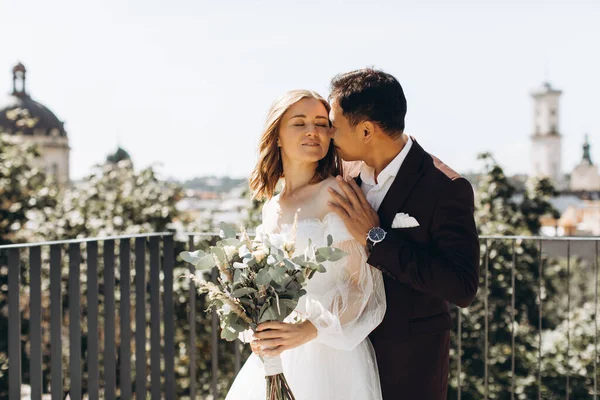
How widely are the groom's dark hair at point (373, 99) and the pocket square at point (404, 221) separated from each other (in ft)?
0.98

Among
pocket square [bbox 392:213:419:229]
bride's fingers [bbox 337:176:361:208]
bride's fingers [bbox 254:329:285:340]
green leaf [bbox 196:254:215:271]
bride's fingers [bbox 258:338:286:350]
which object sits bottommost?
bride's fingers [bbox 258:338:286:350]

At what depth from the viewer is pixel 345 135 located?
7.91 feet

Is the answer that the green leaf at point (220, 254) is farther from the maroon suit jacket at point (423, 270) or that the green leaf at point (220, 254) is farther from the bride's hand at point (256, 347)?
the maroon suit jacket at point (423, 270)

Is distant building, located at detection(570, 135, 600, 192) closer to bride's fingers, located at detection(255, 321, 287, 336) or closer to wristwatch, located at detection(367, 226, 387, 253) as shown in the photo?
wristwatch, located at detection(367, 226, 387, 253)

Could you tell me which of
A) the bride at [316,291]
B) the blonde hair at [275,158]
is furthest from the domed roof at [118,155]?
the bride at [316,291]

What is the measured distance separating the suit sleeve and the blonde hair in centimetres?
55

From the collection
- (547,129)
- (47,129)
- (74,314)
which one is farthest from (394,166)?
(547,129)

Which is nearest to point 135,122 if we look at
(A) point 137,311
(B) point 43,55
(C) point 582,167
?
(B) point 43,55

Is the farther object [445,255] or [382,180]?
[382,180]

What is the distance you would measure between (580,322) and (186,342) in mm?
4233

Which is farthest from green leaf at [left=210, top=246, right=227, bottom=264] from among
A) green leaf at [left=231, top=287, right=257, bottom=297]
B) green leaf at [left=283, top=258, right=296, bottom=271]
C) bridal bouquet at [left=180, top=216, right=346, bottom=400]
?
green leaf at [left=283, top=258, right=296, bottom=271]

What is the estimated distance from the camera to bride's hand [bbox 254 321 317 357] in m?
2.16

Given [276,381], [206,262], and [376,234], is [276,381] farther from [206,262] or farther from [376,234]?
[376,234]

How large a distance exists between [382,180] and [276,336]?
68 centimetres
